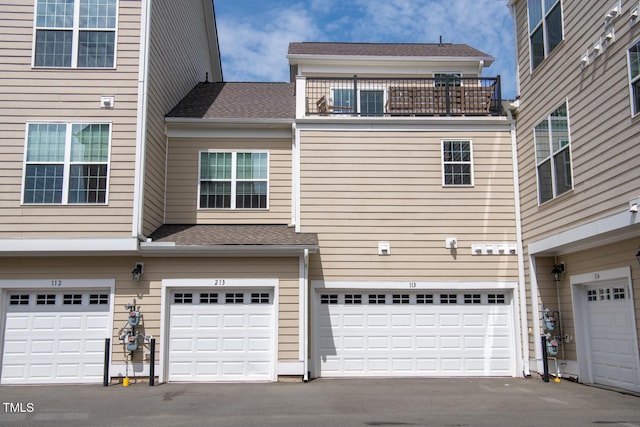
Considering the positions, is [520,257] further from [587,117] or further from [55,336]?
[55,336]

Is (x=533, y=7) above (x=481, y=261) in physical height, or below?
above

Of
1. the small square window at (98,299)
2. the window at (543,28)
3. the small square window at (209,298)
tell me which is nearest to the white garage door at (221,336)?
the small square window at (209,298)

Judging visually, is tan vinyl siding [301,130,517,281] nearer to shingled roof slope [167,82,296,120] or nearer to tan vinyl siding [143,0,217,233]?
shingled roof slope [167,82,296,120]

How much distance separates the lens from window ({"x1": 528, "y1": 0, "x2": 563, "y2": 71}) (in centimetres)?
1124

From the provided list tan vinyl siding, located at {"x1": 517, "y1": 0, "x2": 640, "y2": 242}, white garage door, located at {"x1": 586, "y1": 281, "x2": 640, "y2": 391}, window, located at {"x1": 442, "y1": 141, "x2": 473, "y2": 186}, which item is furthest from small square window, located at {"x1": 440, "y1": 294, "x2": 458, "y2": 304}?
white garage door, located at {"x1": 586, "y1": 281, "x2": 640, "y2": 391}

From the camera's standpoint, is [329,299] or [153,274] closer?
[153,274]

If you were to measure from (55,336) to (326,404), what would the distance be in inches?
234

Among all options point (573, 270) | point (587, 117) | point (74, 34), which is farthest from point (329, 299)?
point (74, 34)

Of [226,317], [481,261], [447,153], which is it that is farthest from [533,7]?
[226,317]

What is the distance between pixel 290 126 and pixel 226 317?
4.50m

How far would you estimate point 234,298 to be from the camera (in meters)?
12.1

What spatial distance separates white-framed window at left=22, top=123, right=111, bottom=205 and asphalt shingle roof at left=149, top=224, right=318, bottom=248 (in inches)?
62.9

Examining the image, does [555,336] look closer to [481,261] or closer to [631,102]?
[481,261]

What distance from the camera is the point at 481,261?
12.7 m
